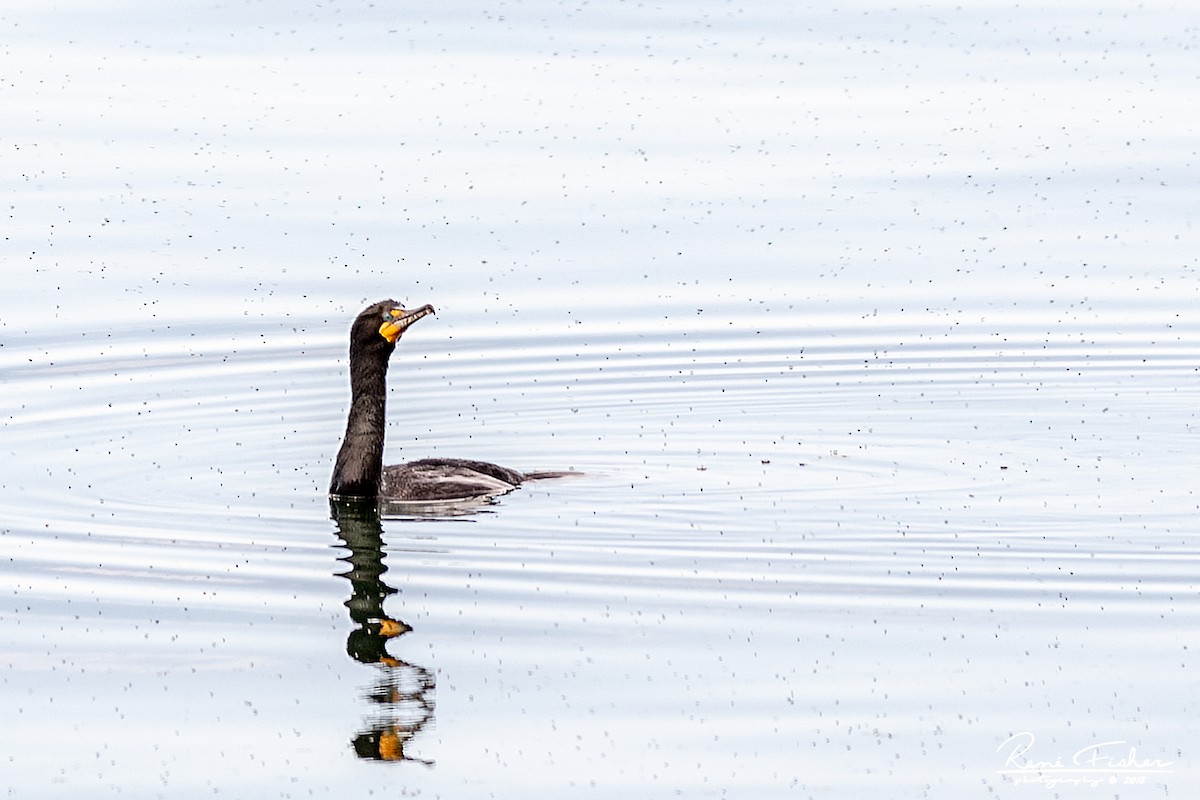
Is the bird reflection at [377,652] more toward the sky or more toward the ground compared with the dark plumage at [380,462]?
more toward the ground

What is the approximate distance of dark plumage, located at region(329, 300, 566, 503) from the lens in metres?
18.9

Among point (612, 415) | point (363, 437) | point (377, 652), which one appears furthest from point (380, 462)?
point (377, 652)

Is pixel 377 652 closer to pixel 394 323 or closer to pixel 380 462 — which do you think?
pixel 380 462

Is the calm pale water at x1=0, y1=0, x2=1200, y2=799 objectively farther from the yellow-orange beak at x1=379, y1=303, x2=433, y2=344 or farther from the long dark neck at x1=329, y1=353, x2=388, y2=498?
the yellow-orange beak at x1=379, y1=303, x2=433, y2=344

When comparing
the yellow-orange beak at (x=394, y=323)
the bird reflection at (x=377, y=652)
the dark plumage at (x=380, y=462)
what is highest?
the yellow-orange beak at (x=394, y=323)

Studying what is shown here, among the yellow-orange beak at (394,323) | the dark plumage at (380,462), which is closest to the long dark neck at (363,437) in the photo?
the dark plumage at (380,462)

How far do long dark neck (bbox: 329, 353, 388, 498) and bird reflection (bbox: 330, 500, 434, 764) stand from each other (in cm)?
25

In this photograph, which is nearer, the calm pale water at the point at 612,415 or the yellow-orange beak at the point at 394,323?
the calm pale water at the point at 612,415

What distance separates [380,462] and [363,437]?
8.5 inches

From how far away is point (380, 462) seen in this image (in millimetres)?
19156

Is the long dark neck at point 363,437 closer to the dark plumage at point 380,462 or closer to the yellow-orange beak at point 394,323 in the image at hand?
the dark plumage at point 380,462

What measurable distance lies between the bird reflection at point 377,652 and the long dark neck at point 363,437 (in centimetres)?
25

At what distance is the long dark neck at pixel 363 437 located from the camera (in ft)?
62.5

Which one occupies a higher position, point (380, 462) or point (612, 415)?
point (612, 415)
